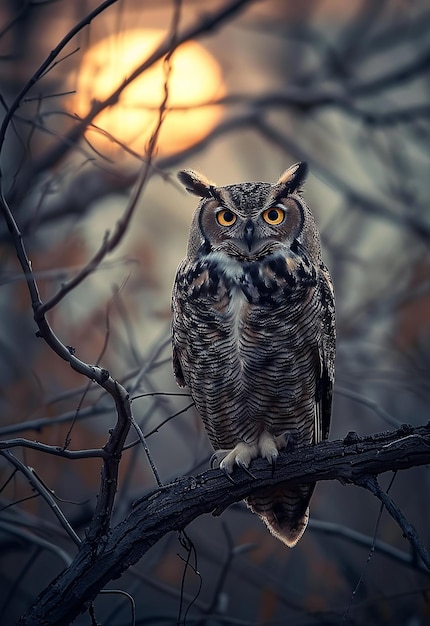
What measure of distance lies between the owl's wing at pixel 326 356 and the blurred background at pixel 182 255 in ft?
1.99

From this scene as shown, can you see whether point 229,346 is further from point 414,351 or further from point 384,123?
point 384,123

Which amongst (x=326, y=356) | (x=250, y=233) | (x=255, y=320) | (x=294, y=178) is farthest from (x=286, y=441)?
(x=294, y=178)

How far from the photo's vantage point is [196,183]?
9.05ft

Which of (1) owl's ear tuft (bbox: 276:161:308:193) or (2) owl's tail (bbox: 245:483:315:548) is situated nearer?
(1) owl's ear tuft (bbox: 276:161:308:193)

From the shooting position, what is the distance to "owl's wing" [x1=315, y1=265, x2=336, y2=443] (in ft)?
8.55

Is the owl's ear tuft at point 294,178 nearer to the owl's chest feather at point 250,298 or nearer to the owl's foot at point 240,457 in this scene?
the owl's chest feather at point 250,298

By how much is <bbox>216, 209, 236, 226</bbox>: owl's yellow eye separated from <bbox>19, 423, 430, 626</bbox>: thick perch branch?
34.6 inches

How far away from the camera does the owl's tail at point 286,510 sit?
9.25ft

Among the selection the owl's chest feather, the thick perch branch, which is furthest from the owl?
the thick perch branch

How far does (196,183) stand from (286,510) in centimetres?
133

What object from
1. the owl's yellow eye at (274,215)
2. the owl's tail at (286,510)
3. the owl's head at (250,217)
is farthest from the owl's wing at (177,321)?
the owl's tail at (286,510)

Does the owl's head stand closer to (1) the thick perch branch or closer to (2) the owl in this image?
(2) the owl

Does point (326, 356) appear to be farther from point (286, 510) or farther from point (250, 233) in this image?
point (286, 510)

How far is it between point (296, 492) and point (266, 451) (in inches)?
17.7
